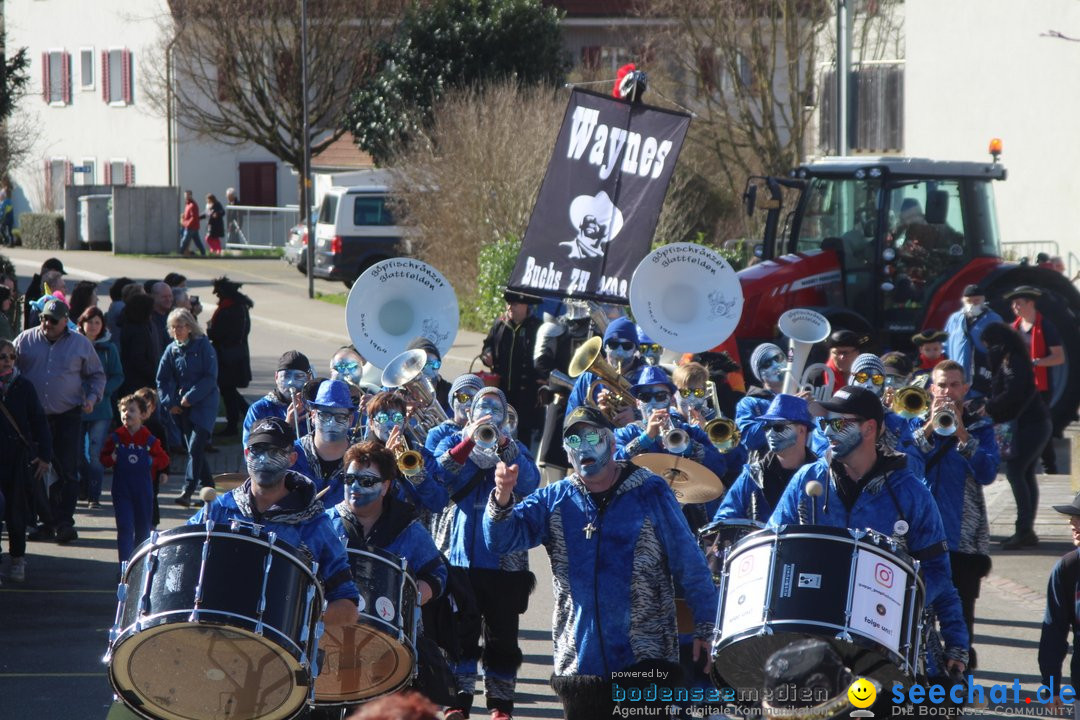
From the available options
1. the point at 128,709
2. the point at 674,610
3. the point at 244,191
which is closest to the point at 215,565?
the point at 128,709

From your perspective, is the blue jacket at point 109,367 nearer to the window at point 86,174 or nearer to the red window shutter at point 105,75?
the red window shutter at point 105,75

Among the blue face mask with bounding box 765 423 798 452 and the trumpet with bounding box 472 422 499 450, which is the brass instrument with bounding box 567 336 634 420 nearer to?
the trumpet with bounding box 472 422 499 450

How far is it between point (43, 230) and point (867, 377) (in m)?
31.7

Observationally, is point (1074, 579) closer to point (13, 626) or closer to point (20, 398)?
point (13, 626)

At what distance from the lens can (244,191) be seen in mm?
43031

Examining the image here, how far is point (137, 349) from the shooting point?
44.1 feet

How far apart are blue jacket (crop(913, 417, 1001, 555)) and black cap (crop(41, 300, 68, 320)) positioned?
6490mm

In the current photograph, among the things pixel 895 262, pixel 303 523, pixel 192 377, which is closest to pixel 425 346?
pixel 303 523

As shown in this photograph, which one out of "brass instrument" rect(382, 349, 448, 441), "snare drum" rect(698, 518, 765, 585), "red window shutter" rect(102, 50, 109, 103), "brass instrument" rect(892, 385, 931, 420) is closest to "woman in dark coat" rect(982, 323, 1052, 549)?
"brass instrument" rect(892, 385, 931, 420)

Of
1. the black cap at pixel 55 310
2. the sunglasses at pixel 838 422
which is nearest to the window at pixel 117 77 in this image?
the black cap at pixel 55 310

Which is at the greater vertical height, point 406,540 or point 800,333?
point 800,333

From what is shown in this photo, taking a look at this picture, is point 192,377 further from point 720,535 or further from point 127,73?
point 127,73

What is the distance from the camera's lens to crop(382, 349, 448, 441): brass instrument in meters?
8.56

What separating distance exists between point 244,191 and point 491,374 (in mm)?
32226
